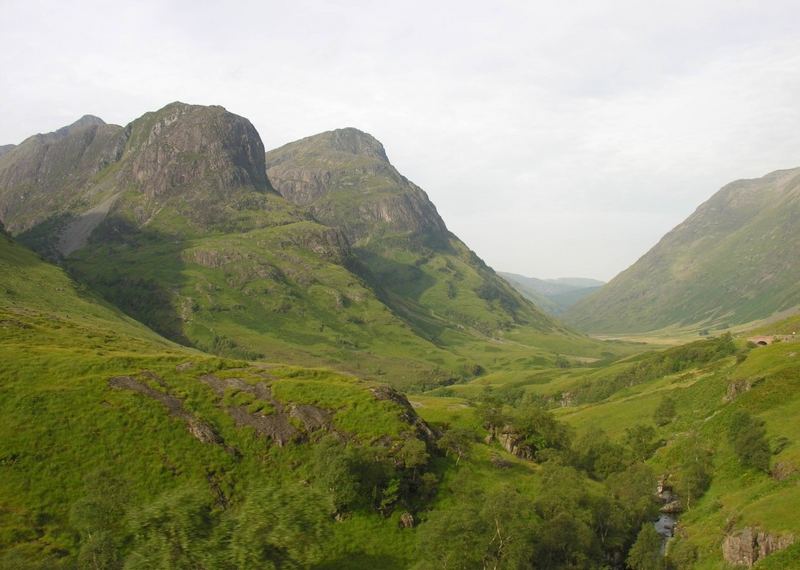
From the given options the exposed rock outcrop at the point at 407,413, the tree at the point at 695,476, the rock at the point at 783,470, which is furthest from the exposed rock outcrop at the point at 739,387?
the exposed rock outcrop at the point at 407,413

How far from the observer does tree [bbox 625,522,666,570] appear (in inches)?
3258

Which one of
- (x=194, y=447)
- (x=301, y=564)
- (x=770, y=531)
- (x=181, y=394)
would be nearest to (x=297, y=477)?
(x=194, y=447)

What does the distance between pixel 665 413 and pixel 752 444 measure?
192ft

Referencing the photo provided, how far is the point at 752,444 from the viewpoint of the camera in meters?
99.9

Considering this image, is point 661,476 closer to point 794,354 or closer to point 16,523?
point 794,354

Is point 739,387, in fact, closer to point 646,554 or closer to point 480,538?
point 646,554

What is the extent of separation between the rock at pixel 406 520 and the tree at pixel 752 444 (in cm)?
6297

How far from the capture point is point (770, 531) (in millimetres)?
72125

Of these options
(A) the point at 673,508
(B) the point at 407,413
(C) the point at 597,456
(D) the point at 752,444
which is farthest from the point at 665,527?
(B) the point at 407,413

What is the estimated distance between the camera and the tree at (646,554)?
272 ft

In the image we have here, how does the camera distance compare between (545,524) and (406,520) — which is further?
(406,520)

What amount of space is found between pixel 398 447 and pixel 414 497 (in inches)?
360

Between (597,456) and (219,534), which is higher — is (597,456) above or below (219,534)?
below

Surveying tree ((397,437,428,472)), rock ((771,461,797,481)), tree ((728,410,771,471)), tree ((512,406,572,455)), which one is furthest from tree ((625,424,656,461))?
tree ((397,437,428,472))
